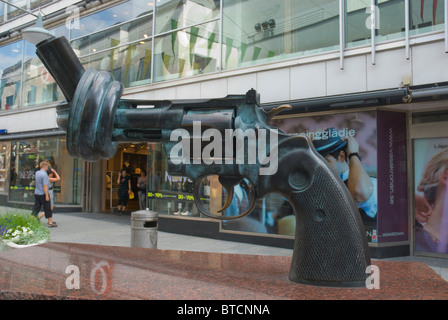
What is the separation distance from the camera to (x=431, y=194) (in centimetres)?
686

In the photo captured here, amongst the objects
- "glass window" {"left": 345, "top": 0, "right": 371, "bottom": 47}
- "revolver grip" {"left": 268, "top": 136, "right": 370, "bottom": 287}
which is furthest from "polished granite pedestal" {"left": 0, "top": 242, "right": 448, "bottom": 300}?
"glass window" {"left": 345, "top": 0, "right": 371, "bottom": 47}

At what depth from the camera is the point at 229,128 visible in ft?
7.22

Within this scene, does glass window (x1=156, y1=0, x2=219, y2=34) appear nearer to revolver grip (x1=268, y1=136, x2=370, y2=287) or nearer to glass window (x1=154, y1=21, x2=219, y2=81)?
glass window (x1=154, y1=21, x2=219, y2=81)

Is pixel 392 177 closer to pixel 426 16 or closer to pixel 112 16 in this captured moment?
pixel 426 16

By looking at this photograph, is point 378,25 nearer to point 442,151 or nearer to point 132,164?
point 442,151

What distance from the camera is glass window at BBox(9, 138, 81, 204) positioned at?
13.6 m

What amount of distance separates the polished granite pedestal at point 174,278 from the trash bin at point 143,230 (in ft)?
8.78

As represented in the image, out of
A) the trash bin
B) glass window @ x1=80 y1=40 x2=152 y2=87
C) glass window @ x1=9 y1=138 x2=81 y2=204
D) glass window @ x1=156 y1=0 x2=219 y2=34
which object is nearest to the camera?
the trash bin

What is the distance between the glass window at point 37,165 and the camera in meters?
13.6

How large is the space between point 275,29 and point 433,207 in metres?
4.76

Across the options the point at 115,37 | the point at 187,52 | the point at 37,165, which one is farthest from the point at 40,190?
the point at 37,165

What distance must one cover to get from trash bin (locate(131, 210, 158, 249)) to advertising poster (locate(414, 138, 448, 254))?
4912mm

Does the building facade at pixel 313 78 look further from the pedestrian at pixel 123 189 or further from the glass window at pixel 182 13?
the pedestrian at pixel 123 189

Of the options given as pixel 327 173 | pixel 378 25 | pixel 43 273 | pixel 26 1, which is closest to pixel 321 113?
pixel 378 25
